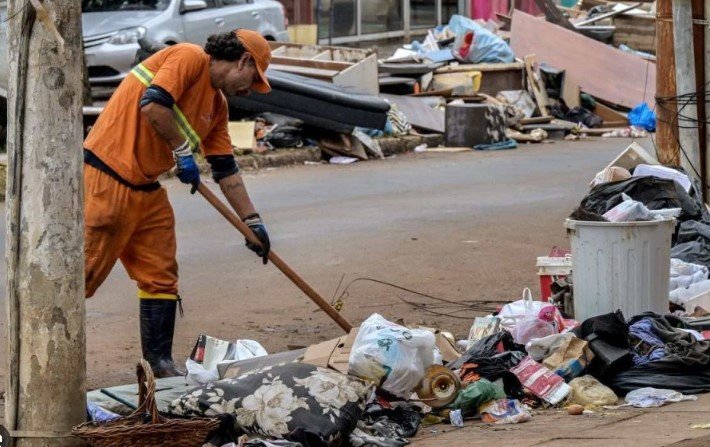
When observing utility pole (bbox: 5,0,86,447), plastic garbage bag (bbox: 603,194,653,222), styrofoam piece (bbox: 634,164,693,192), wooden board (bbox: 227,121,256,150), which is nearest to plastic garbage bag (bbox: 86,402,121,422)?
utility pole (bbox: 5,0,86,447)

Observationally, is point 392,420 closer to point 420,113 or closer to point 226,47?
point 226,47

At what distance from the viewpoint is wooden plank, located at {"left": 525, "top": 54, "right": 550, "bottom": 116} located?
2064 cm

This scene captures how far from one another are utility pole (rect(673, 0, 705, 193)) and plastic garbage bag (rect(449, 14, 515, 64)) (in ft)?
40.4

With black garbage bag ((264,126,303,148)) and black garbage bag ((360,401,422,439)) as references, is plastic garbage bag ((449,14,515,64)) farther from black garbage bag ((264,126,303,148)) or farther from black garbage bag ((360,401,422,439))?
black garbage bag ((360,401,422,439))

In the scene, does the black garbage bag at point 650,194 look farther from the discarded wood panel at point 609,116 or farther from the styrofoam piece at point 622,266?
the discarded wood panel at point 609,116

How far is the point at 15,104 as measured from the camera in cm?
485

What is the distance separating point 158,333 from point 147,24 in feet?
38.9

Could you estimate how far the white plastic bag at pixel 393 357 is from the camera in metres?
5.59

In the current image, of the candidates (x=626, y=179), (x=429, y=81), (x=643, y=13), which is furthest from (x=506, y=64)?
(x=626, y=179)

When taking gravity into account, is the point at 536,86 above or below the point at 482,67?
below

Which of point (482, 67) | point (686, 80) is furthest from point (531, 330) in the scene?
point (482, 67)

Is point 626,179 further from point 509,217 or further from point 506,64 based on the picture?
point 506,64

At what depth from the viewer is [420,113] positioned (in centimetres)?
1844

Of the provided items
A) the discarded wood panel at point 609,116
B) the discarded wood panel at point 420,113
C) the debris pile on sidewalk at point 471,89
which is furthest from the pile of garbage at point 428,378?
the discarded wood panel at point 609,116
